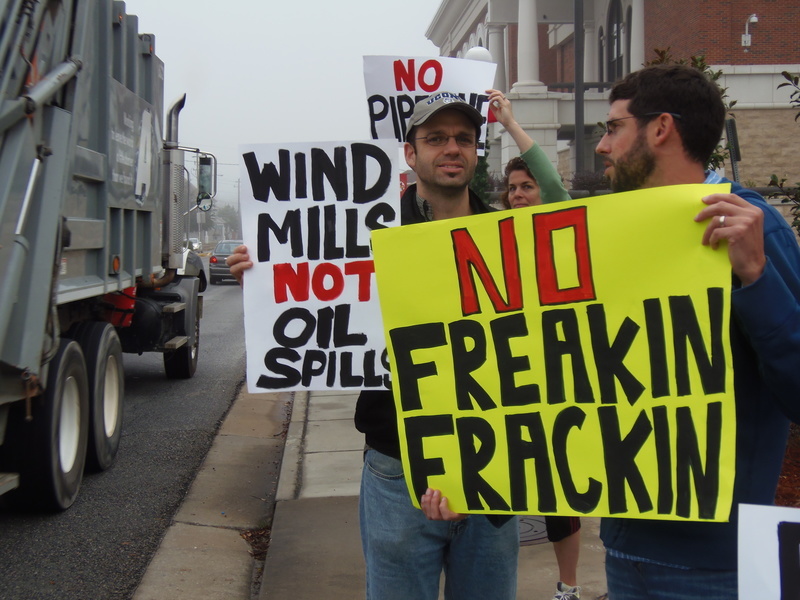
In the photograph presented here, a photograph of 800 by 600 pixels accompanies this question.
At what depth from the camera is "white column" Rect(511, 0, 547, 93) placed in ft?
99.1

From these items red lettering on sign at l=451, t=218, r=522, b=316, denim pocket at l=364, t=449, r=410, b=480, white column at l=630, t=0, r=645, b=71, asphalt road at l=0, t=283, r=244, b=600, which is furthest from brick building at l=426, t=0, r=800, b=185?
red lettering on sign at l=451, t=218, r=522, b=316

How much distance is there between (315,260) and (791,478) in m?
4.14

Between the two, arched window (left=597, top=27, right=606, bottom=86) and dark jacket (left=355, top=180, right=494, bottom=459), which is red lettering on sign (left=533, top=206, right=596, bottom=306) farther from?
arched window (left=597, top=27, right=606, bottom=86)

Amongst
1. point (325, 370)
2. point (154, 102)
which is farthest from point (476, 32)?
Result: point (325, 370)

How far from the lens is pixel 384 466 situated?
282cm

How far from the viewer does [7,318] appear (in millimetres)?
4961

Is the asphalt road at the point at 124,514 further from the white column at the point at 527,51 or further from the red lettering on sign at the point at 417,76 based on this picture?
the white column at the point at 527,51

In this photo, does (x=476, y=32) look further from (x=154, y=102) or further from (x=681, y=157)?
(x=681, y=157)

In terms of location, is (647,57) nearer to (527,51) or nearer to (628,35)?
(628,35)

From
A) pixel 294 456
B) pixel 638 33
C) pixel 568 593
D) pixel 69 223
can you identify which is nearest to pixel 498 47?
pixel 638 33

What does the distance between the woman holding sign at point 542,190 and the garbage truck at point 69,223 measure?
8.80 feet

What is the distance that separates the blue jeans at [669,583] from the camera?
2.04 meters

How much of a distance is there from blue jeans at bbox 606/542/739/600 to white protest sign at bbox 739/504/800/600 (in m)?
0.32

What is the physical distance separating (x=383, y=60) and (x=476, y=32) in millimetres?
41897
